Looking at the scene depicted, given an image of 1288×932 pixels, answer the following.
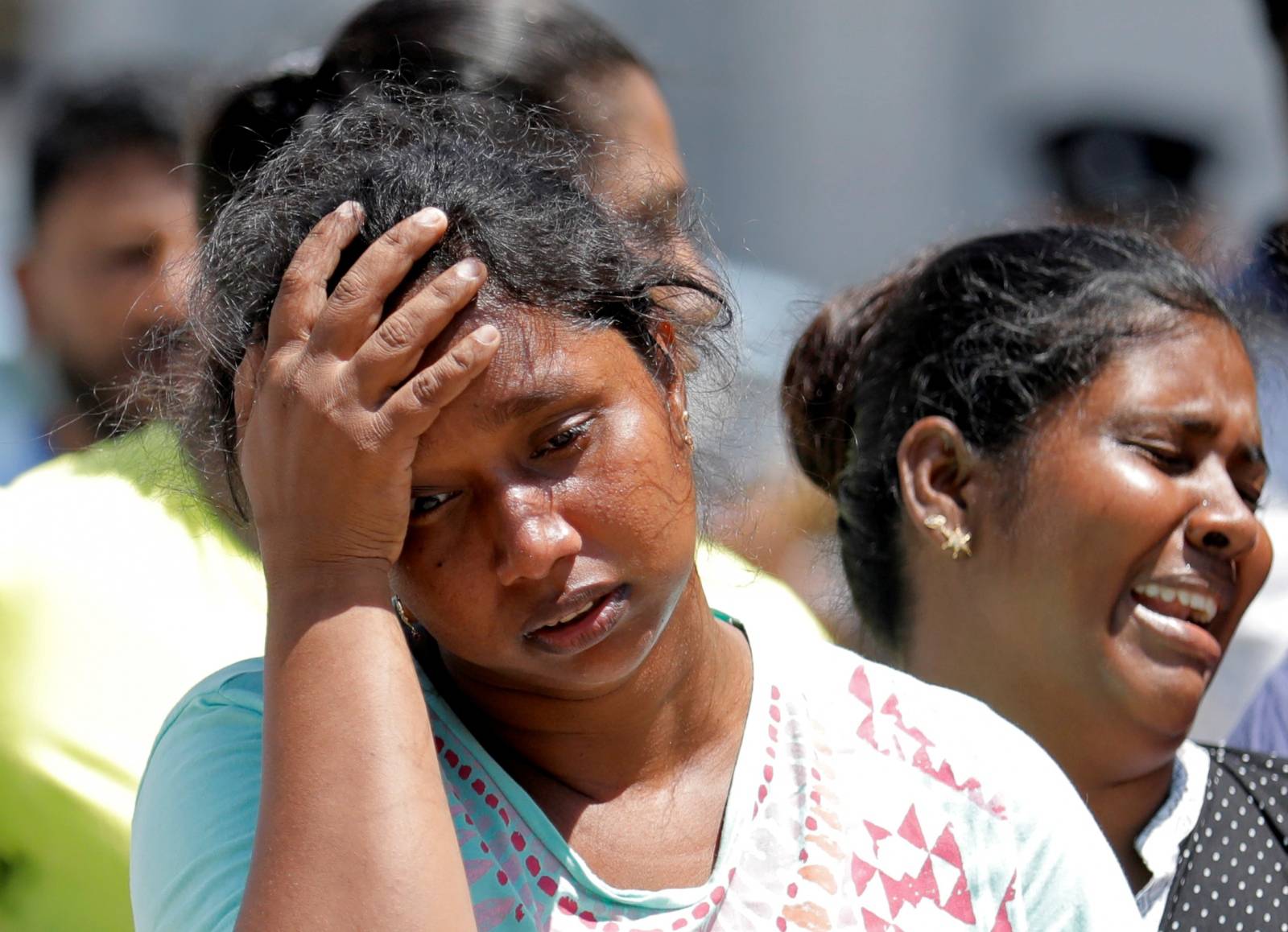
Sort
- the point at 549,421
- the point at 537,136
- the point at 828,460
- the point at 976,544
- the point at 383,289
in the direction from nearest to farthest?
1. the point at 383,289
2. the point at 549,421
3. the point at 537,136
4. the point at 976,544
5. the point at 828,460

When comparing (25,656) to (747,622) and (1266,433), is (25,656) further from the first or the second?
Result: (1266,433)

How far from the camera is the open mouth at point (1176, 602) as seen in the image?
2.38m

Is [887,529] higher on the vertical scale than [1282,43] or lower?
lower

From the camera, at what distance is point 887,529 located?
2660mm

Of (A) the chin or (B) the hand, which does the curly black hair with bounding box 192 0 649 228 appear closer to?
(B) the hand

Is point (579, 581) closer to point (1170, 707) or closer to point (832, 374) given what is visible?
point (1170, 707)

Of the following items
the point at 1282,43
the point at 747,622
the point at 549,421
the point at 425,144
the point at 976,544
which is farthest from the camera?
the point at 1282,43

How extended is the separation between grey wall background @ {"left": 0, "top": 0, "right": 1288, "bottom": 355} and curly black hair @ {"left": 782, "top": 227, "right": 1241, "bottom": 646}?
10.6 feet

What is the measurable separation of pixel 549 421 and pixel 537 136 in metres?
0.69

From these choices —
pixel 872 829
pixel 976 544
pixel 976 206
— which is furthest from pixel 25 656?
pixel 976 206

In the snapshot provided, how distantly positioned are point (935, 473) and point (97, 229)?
72.2 inches

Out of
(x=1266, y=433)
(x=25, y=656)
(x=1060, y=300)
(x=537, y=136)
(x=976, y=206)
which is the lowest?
(x=976, y=206)

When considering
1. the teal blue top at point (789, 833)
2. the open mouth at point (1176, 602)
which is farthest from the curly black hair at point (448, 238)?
the open mouth at point (1176, 602)

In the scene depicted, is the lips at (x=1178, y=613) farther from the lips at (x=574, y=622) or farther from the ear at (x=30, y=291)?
the ear at (x=30, y=291)
